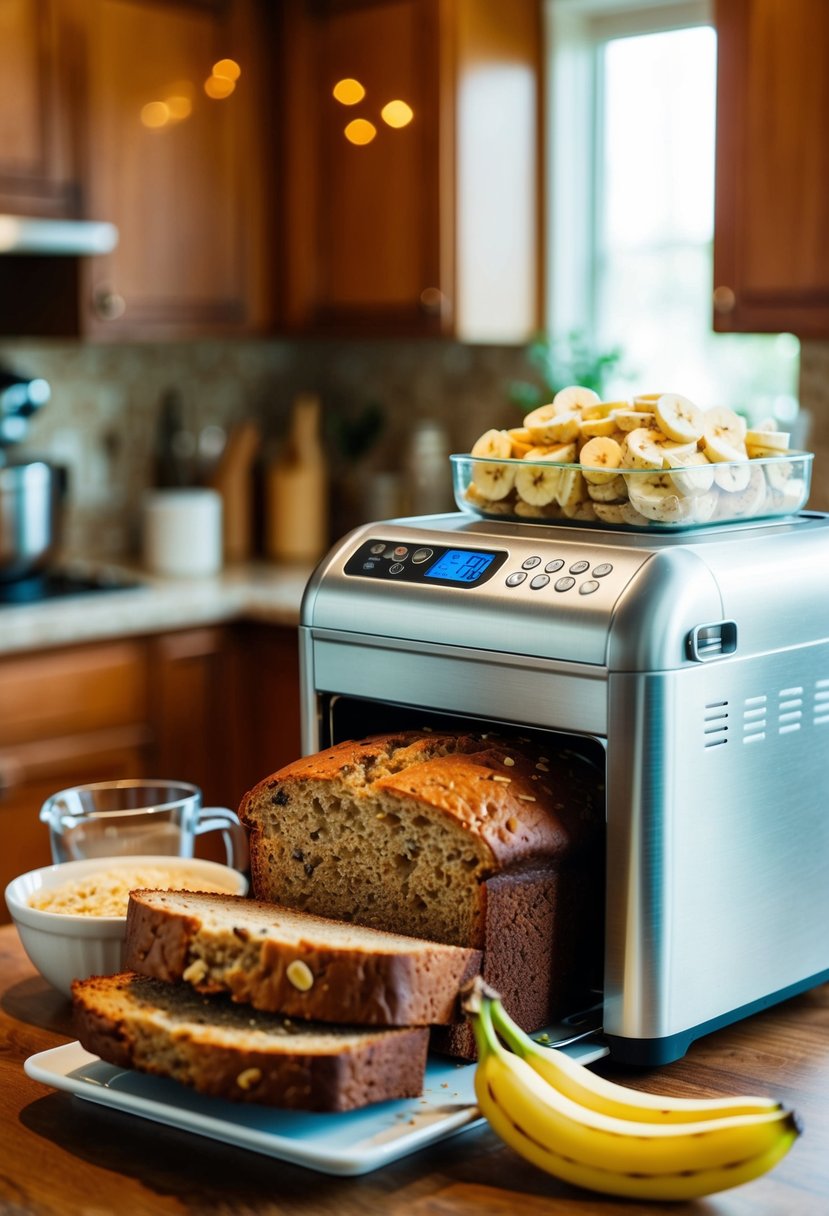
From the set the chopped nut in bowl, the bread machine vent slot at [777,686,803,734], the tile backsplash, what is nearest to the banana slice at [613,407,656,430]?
the chopped nut in bowl

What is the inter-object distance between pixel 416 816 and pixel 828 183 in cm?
184

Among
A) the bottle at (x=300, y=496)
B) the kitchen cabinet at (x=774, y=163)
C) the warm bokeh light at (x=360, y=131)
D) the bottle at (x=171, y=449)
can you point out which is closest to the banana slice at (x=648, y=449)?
the kitchen cabinet at (x=774, y=163)

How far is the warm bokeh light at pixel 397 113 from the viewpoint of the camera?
3277 mm

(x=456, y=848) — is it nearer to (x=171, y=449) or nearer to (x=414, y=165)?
(x=414, y=165)

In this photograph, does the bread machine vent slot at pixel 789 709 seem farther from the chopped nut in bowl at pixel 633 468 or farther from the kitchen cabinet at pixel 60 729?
the kitchen cabinet at pixel 60 729

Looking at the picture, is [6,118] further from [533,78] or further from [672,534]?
[672,534]

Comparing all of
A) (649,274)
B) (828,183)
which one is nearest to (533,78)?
(649,274)

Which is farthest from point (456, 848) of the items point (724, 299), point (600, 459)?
point (724, 299)

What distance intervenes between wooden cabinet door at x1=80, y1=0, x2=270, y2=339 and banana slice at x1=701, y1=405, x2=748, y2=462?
224 centimetres

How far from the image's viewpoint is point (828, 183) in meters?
2.54

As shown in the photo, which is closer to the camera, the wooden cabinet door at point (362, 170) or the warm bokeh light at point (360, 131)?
the wooden cabinet door at point (362, 170)

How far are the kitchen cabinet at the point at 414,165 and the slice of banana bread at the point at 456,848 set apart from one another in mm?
2272

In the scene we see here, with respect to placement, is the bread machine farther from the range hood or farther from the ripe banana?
the range hood

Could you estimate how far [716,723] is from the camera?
1.08 m
